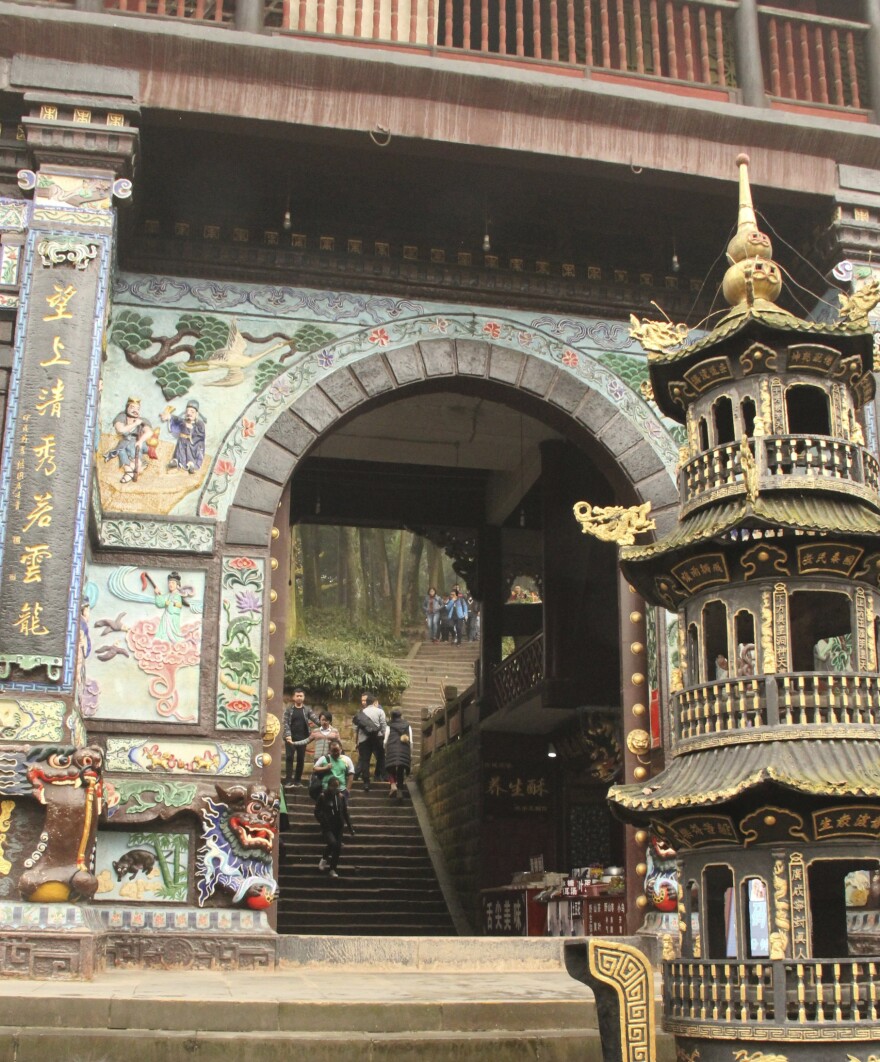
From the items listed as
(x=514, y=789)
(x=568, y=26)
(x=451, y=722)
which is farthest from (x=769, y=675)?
(x=451, y=722)

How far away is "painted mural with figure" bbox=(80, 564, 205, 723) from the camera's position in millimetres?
10234

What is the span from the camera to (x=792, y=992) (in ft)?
19.5

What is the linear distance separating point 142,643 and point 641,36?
668 cm

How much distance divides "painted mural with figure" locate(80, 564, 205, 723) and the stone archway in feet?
4.60

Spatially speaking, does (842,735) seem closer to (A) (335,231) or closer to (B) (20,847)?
(B) (20,847)

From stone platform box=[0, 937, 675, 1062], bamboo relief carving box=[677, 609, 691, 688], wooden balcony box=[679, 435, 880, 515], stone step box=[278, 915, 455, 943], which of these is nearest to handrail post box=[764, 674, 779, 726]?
bamboo relief carving box=[677, 609, 691, 688]

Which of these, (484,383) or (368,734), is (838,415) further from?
(368,734)

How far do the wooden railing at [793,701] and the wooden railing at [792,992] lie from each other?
3.61 feet

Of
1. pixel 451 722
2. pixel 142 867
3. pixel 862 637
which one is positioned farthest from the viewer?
pixel 451 722

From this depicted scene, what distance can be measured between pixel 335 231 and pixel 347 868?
8329 millimetres

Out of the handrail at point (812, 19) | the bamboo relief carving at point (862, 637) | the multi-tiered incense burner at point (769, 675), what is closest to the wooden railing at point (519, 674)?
the handrail at point (812, 19)

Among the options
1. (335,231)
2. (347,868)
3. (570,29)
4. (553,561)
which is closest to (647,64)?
(570,29)

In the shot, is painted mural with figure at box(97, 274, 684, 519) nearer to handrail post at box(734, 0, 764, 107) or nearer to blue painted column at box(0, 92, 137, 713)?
blue painted column at box(0, 92, 137, 713)

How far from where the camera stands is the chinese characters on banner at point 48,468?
29.5ft
